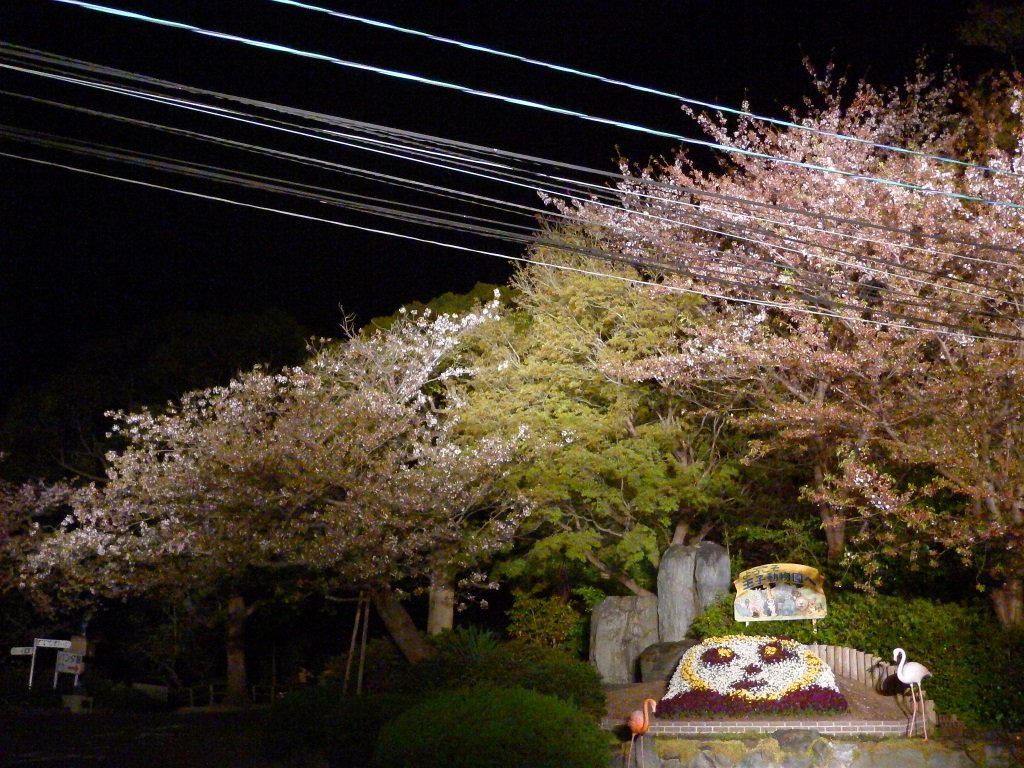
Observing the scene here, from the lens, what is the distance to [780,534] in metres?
19.8

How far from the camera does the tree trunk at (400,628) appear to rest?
1853cm

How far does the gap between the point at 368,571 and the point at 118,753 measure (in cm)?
471

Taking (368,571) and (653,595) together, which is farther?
(653,595)

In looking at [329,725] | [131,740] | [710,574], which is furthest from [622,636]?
[131,740]

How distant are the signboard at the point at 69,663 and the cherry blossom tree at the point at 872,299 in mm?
16938

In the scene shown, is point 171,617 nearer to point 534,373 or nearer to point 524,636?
point 524,636

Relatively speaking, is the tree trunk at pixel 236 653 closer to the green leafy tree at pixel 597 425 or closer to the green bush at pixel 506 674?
the green leafy tree at pixel 597 425

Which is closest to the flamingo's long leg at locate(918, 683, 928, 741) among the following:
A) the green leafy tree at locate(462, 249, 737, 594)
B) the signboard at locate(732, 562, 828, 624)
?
the signboard at locate(732, 562, 828, 624)

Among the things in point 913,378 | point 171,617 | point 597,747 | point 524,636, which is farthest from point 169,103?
point 171,617

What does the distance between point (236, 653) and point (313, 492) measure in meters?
15.5

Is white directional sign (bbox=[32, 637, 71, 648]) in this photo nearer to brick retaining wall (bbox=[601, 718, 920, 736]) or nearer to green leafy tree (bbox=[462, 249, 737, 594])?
green leafy tree (bbox=[462, 249, 737, 594])

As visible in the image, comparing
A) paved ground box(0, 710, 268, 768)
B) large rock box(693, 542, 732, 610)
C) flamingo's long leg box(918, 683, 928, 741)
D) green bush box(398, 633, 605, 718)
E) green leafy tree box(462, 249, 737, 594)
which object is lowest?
paved ground box(0, 710, 268, 768)

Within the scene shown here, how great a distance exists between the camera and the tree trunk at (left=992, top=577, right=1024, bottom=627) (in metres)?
15.0

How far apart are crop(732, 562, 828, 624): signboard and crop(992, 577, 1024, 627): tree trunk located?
2419 millimetres
